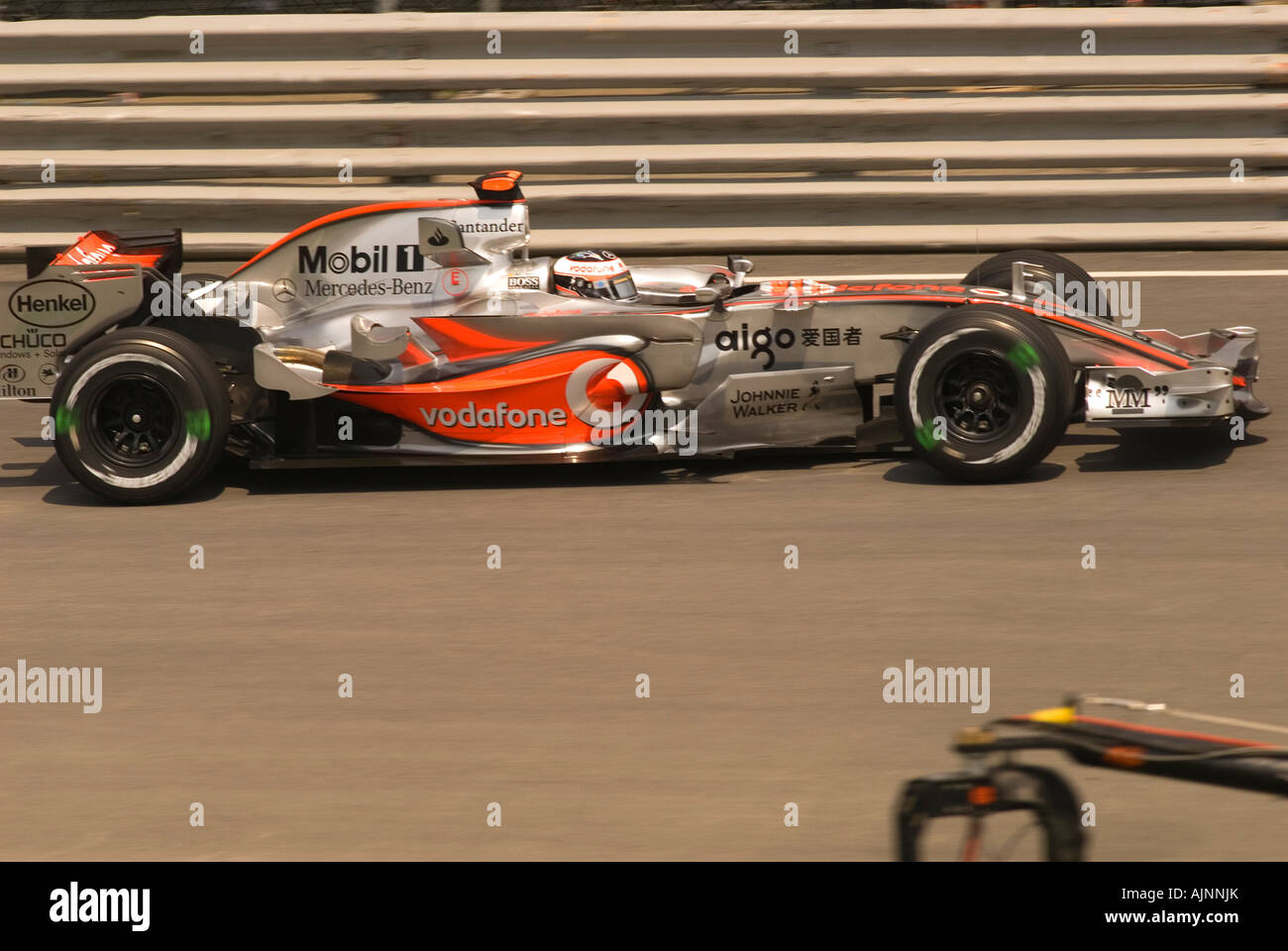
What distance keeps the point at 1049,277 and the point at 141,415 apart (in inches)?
Answer: 164

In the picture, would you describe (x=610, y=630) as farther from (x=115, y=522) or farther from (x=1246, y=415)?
(x=1246, y=415)

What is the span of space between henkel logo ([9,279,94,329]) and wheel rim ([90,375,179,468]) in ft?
1.58

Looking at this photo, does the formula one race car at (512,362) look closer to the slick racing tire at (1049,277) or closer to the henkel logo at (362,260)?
the henkel logo at (362,260)

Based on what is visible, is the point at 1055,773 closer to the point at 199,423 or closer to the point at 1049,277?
the point at 199,423

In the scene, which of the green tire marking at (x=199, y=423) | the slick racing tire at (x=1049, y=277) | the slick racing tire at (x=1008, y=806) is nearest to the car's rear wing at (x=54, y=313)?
the green tire marking at (x=199, y=423)

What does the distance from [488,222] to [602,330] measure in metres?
0.75

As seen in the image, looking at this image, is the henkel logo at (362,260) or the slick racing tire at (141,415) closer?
the slick racing tire at (141,415)

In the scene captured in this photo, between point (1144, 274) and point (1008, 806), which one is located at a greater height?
point (1144, 274)

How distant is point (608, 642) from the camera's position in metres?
5.09

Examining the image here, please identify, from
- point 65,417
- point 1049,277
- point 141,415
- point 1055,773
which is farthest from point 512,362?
point 1055,773

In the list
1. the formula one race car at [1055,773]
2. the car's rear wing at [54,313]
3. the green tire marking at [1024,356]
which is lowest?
the formula one race car at [1055,773]

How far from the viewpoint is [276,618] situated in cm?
541

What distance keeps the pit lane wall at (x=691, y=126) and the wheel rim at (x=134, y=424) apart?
3.58 m

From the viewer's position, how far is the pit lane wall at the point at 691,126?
9852 millimetres
